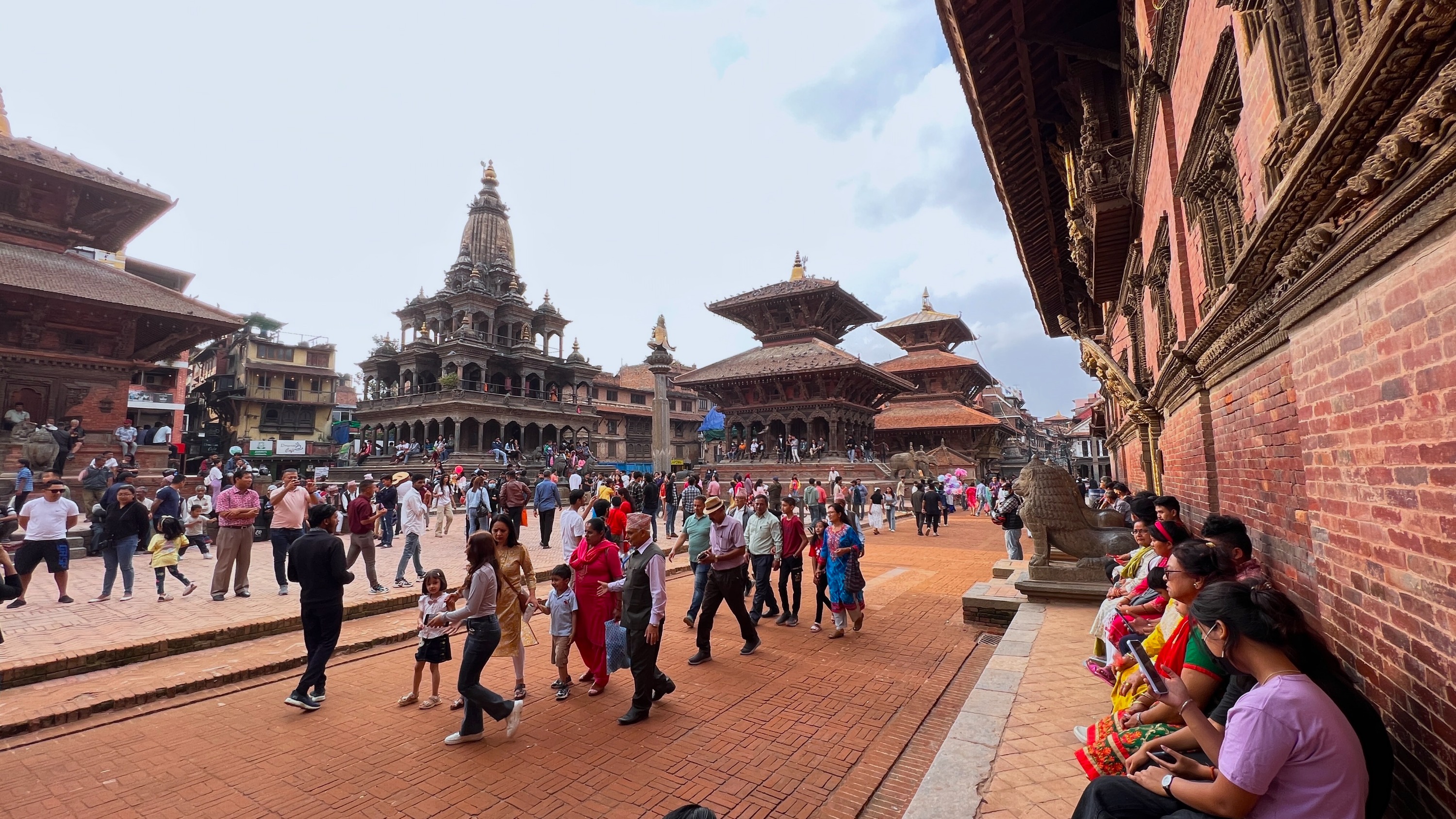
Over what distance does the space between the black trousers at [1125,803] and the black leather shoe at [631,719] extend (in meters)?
3.22

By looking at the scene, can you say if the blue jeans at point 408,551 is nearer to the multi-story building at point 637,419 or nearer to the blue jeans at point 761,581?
the blue jeans at point 761,581

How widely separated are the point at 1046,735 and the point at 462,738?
12.8 ft

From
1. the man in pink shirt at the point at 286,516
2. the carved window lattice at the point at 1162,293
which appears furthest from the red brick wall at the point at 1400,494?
the man in pink shirt at the point at 286,516

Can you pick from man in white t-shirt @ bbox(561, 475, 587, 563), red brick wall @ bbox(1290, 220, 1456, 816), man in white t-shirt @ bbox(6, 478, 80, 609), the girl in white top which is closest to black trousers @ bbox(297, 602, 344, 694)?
the girl in white top

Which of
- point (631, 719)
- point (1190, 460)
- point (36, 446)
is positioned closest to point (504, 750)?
point (631, 719)

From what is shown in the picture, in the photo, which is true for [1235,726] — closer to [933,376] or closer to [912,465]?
[912,465]

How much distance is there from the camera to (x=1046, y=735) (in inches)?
143

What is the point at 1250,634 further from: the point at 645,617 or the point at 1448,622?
the point at 645,617

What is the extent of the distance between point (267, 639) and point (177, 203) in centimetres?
2465

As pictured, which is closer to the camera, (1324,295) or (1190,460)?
(1324,295)

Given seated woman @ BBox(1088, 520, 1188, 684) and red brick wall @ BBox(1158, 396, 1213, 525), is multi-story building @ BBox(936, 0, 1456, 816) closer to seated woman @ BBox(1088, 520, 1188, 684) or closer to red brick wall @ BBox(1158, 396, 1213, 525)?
red brick wall @ BBox(1158, 396, 1213, 525)

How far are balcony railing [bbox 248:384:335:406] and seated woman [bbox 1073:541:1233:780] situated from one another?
48145 millimetres

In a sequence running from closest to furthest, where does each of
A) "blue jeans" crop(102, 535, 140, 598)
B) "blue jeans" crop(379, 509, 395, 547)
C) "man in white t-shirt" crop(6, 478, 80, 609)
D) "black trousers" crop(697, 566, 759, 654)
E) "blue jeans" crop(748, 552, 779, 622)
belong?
"black trousers" crop(697, 566, 759, 654) → "man in white t-shirt" crop(6, 478, 80, 609) → "blue jeans" crop(748, 552, 779, 622) → "blue jeans" crop(102, 535, 140, 598) → "blue jeans" crop(379, 509, 395, 547)

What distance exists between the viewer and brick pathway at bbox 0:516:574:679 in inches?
230
